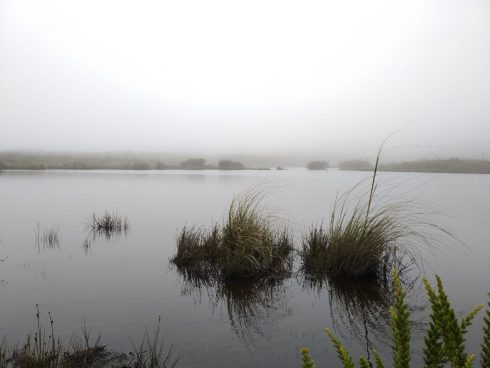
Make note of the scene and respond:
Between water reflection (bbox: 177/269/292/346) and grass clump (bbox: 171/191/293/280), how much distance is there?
1.09 feet

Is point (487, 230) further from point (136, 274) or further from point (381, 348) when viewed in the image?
point (136, 274)

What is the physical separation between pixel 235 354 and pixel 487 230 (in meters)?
15.0

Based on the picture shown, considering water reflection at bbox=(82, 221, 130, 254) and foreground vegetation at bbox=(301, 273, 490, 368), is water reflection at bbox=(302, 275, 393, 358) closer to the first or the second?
foreground vegetation at bbox=(301, 273, 490, 368)

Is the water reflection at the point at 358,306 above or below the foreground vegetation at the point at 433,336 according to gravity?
below

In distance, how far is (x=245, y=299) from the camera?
22.2 ft

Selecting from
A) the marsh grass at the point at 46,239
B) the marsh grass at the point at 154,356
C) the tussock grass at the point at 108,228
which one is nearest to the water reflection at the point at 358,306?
the marsh grass at the point at 154,356

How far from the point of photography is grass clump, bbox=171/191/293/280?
8.17 meters

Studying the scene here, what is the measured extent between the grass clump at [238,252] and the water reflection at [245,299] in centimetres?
33

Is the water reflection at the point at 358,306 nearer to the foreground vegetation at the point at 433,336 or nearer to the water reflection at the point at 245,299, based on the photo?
the water reflection at the point at 245,299

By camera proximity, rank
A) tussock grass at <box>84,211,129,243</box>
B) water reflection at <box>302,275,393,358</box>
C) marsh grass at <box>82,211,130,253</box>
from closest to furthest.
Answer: water reflection at <box>302,275,393,358</box> → marsh grass at <box>82,211,130,253</box> → tussock grass at <box>84,211,129,243</box>

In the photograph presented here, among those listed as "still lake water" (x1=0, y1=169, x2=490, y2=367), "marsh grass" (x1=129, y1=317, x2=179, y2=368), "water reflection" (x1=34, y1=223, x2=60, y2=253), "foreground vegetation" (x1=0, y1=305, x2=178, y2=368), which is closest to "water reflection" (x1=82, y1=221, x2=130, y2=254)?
"still lake water" (x1=0, y1=169, x2=490, y2=367)

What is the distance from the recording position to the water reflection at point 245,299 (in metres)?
5.66

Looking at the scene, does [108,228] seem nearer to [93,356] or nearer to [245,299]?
[245,299]

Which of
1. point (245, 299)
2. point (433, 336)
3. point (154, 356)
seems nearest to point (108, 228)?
point (245, 299)
